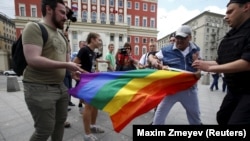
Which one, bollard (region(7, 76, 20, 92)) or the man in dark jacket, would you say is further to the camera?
bollard (region(7, 76, 20, 92))

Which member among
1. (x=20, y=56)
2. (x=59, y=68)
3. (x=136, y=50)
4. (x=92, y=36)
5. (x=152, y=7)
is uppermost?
(x=152, y=7)

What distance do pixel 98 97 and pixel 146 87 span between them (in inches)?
26.0

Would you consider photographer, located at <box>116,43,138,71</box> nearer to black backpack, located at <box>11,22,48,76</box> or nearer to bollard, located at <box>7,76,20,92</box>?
black backpack, located at <box>11,22,48,76</box>

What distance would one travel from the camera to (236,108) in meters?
1.89

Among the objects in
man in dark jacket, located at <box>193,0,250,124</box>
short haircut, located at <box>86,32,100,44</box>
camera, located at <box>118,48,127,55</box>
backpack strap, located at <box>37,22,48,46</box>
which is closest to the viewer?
man in dark jacket, located at <box>193,0,250,124</box>

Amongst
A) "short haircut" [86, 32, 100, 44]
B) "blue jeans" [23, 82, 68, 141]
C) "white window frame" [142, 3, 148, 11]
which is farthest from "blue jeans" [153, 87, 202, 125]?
"white window frame" [142, 3, 148, 11]

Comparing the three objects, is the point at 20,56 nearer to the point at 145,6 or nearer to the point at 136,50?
the point at 136,50

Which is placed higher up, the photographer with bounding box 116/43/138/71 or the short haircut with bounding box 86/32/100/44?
the short haircut with bounding box 86/32/100/44

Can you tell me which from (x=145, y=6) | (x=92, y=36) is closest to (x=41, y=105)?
(x=92, y=36)

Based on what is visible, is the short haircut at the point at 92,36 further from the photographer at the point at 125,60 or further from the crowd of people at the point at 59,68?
the photographer at the point at 125,60

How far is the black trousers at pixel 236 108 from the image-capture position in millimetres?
1764

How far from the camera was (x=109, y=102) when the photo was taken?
2.38 meters

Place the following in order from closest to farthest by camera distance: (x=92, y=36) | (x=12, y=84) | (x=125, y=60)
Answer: (x=92, y=36)
(x=125, y=60)
(x=12, y=84)

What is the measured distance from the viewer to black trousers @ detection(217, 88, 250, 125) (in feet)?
5.79
